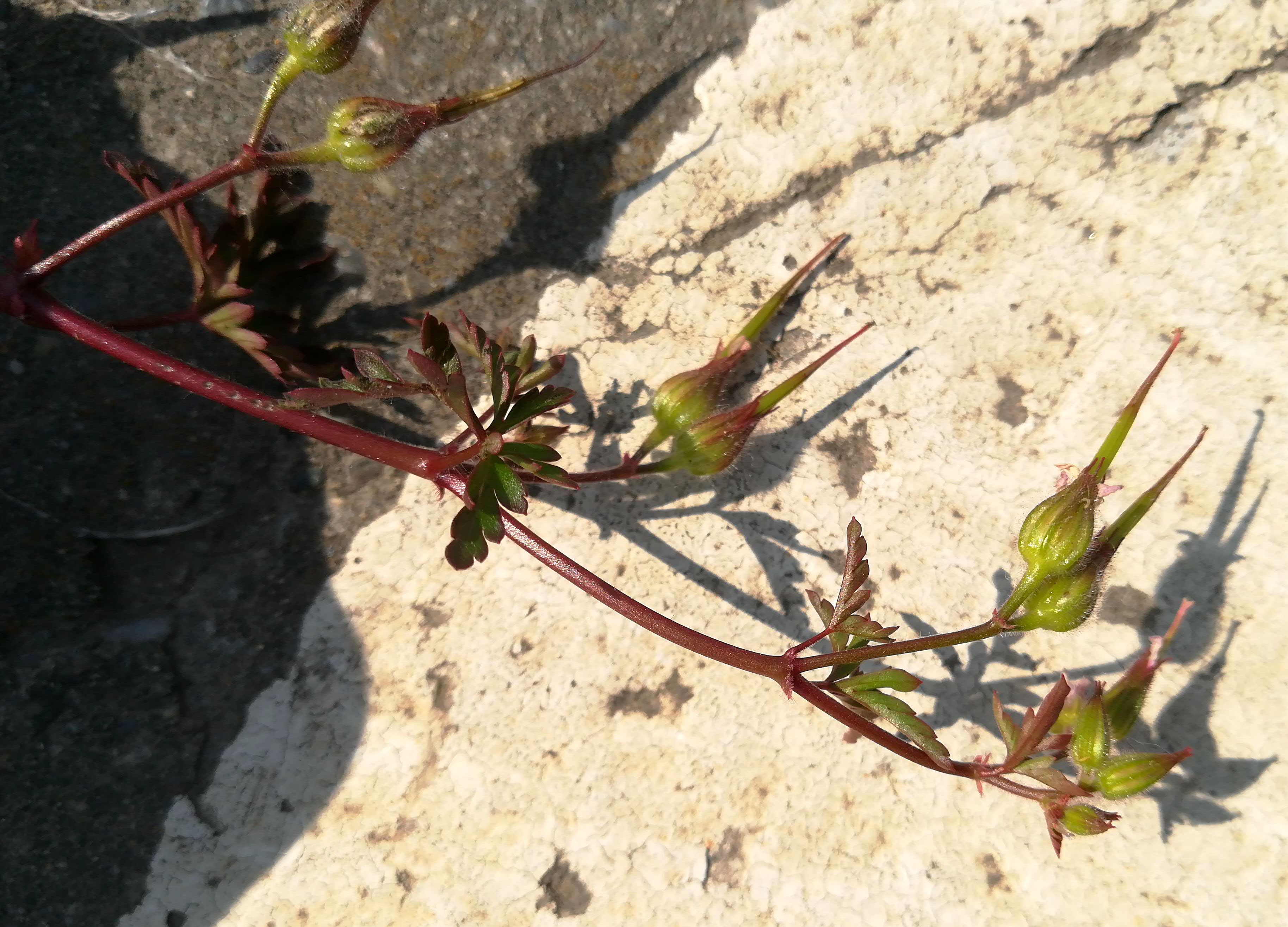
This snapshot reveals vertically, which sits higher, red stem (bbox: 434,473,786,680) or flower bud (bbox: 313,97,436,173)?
flower bud (bbox: 313,97,436,173)

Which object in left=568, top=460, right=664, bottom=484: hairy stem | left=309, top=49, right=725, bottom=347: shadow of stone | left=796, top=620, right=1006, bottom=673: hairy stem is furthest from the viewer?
left=309, top=49, right=725, bottom=347: shadow of stone

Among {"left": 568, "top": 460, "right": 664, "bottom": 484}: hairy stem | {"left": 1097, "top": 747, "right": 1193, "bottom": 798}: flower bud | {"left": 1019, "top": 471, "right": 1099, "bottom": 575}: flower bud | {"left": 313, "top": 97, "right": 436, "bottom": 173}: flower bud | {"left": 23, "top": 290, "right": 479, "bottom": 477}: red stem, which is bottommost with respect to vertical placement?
{"left": 23, "top": 290, "right": 479, "bottom": 477}: red stem

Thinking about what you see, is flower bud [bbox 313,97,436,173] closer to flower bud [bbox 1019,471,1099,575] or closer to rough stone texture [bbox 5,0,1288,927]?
rough stone texture [bbox 5,0,1288,927]

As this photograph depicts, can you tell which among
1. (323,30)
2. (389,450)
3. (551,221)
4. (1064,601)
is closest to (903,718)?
(1064,601)

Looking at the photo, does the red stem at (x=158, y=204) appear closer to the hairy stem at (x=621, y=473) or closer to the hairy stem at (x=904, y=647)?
the hairy stem at (x=621, y=473)

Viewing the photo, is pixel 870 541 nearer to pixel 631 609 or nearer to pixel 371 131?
pixel 631 609

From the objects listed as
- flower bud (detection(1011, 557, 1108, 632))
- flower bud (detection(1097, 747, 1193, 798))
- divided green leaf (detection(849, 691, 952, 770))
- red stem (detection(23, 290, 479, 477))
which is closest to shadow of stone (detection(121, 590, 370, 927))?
red stem (detection(23, 290, 479, 477))

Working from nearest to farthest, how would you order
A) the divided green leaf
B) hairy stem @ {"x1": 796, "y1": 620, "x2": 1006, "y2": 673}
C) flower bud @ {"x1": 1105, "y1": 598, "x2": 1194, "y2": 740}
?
hairy stem @ {"x1": 796, "y1": 620, "x2": 1006, "y2": 673} → the divided green leaf → flower bud @ {"x1": 1105, "y1": 598, "x2": 1194, "y2": 740}
